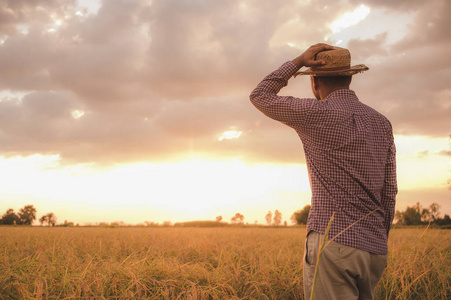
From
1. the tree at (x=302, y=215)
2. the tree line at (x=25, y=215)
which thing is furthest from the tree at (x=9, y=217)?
the tree at (x=302, y=215)

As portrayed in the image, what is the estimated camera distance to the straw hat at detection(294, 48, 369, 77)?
231cm

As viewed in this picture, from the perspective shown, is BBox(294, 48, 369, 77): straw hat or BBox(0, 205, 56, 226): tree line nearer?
BBox(294, 48, 369, 77): straw hat

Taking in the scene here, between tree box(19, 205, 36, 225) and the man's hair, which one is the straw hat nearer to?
the man's hair

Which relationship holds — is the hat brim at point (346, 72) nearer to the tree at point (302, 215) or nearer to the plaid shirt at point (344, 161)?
the plaid shirt at point (344, 161)

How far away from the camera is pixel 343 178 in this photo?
6.91 ft

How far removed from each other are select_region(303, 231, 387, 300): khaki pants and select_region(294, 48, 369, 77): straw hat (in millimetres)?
1164

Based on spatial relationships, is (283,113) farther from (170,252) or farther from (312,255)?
(170,252)

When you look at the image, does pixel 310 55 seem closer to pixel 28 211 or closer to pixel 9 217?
pixel 9 217

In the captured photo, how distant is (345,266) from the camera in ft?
6.64

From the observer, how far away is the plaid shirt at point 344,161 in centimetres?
208

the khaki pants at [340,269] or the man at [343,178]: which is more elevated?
the man at [343,178]

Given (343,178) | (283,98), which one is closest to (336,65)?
(283,98)

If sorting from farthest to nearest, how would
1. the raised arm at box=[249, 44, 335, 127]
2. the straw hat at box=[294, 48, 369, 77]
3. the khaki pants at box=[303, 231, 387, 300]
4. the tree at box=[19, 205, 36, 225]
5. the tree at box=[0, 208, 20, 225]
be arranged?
the tree at box=[19, 205, 36, 225], the tree at box=[0, 208, 20, 225], the straw hat at box=[294, 48, 369, 77], the raised arm at box=[249, 44, 335, 127], the khaki pants at box=[303, 231, 387, 300]

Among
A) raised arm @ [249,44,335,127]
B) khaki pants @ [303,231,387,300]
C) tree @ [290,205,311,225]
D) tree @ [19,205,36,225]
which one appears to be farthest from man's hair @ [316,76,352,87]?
tree @ [19,205,36,225]
